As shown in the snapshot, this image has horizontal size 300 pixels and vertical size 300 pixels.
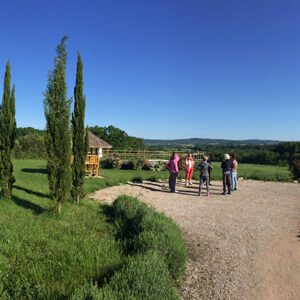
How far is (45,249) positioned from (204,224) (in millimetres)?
4323

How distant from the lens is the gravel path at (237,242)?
5055 mm

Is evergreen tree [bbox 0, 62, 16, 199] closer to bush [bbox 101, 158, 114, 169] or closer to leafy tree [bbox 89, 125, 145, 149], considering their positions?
bush [bbox 101, 158, 114, 169]

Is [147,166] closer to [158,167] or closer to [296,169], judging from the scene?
[158,167]

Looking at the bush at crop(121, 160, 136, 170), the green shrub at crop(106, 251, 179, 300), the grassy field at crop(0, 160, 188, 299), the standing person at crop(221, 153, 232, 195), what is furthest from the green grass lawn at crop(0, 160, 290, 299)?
the bush at crop(121, 160, 136, 170)

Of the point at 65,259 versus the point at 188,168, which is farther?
the point at 188,168

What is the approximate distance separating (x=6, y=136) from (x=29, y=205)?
8.01ft

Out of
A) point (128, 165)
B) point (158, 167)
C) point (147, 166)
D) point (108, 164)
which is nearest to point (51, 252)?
point (158, 167)

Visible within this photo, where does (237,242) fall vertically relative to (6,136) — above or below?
below

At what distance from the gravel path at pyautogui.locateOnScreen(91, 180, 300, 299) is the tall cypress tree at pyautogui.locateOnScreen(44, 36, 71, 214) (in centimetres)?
318

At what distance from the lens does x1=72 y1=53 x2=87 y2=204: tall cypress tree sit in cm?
1066

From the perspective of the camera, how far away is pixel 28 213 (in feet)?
29.9

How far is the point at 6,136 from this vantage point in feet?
36.9

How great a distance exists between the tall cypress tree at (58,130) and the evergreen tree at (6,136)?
2.67 metres

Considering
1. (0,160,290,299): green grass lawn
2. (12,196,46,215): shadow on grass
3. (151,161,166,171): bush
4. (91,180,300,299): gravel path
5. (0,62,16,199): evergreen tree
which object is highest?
(0,62,16,199): evergreen tree
